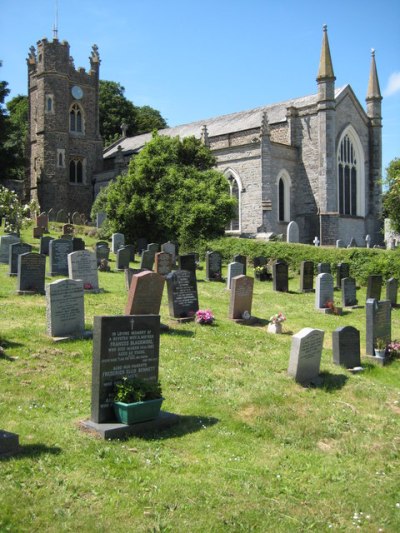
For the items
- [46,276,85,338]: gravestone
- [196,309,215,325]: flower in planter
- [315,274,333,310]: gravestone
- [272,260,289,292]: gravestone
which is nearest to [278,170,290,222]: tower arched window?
[272,260,289,292]: gravestone

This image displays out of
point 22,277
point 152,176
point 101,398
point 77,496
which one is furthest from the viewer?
point 152,176

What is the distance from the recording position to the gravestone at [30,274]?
12953 millimetres

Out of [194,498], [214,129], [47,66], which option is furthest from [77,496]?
[47,66]

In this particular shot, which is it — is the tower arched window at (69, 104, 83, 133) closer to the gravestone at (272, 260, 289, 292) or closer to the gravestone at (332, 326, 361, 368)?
the gravestone at (272, 260, 289, 292)

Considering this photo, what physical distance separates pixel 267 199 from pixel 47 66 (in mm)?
21858

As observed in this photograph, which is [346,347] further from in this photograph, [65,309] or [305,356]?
[65,309]

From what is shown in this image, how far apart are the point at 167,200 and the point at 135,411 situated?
23294 millimetres

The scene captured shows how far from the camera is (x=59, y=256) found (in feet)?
55.1

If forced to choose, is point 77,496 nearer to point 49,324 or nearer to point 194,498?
point 194,498

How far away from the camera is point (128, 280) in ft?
45.5

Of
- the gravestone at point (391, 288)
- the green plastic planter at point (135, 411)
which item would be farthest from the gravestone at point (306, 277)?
the green plastic planter at point (135, 411)

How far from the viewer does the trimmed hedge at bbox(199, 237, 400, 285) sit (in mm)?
21281

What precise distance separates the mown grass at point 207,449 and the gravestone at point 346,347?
265 millimetres

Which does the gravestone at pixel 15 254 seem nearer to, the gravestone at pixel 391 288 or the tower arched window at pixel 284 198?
the gravestone at pixel 391 288
